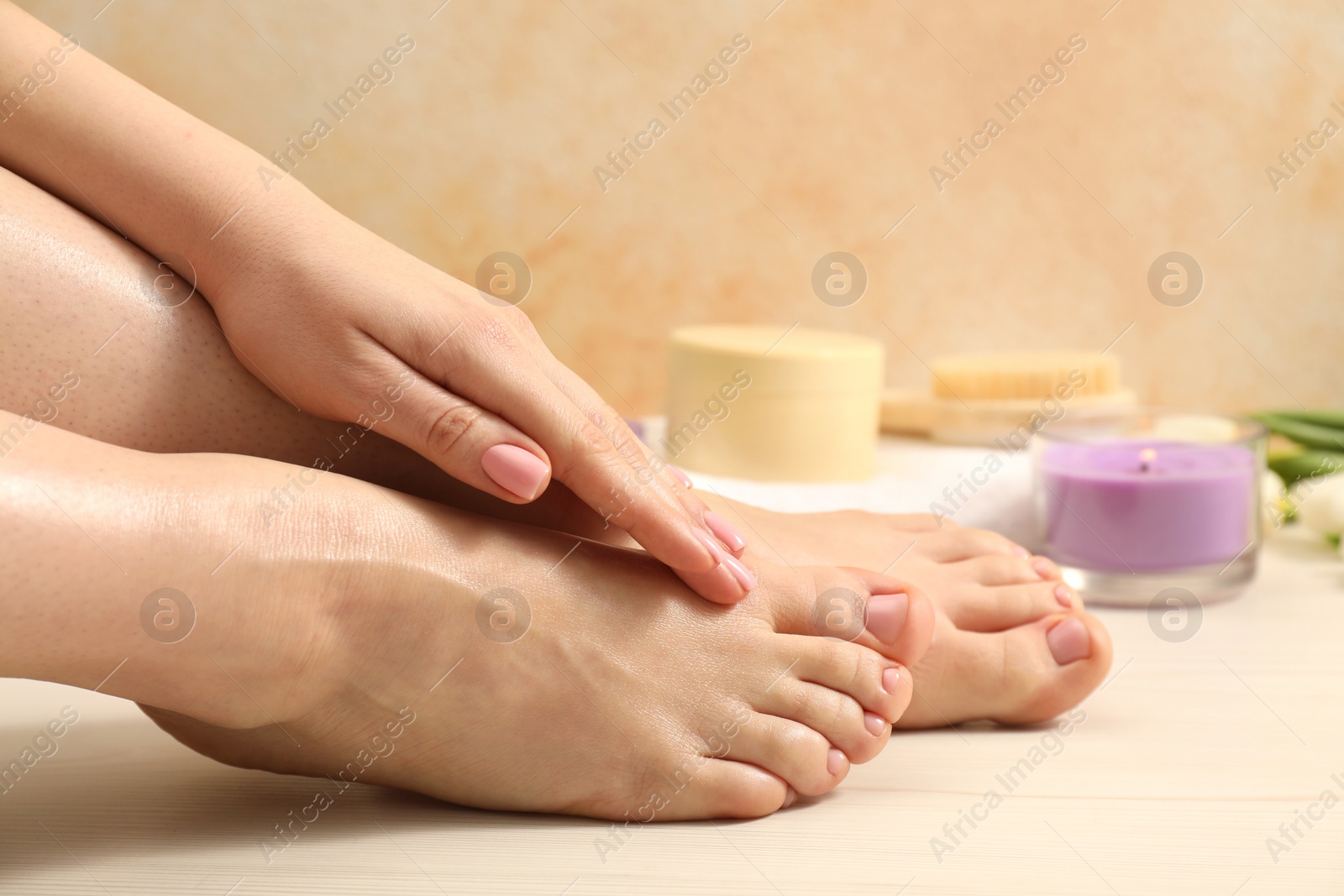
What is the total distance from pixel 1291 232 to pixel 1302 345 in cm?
18

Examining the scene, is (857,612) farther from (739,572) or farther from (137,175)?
(137,175)

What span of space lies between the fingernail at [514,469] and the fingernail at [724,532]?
0.40ft

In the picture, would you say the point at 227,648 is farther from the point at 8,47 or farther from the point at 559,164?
the point at 559,164

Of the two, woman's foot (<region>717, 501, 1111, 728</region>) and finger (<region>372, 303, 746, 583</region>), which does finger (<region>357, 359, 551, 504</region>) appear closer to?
finger (<region>372, 303, 746, 583</region>)

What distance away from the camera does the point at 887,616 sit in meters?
0.76

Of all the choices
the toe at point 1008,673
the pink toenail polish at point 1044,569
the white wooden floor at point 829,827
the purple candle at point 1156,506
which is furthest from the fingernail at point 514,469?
the purple candle at point 1156,506

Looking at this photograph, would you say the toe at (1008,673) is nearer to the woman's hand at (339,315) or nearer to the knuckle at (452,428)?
the woman's hand at (339,315)

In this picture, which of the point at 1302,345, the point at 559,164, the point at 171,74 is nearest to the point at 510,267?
the point at 559,164

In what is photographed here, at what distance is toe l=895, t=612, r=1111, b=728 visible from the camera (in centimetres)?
85

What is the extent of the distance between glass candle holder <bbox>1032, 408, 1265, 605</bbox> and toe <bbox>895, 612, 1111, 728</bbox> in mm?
325

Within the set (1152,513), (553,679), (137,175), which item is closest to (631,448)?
(553,679)

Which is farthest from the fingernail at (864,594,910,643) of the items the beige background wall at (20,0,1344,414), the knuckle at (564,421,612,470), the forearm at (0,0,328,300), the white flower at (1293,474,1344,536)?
the beige background wall at (20,0,1344,414)

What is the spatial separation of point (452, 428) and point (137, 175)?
275 millimetres

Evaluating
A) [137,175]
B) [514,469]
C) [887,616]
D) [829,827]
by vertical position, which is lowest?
[829,827]
